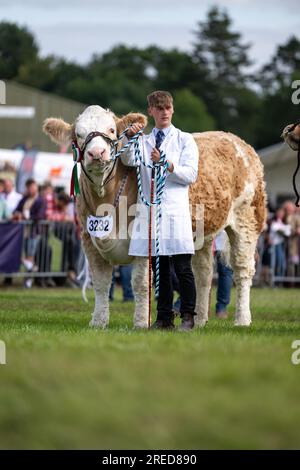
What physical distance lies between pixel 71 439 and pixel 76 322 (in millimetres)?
6924

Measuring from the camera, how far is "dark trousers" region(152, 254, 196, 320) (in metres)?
11.5

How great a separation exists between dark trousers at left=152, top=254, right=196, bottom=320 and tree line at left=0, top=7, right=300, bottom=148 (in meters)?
91.3

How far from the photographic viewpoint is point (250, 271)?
1356 cm

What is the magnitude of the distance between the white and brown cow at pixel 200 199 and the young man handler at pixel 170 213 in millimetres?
225

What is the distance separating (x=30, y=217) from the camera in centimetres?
2359

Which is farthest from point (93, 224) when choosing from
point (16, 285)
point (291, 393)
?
point (16, 285)

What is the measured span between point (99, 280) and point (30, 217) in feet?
38.0

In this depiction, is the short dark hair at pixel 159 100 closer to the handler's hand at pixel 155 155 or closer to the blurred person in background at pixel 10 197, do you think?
the handler's hand at pixel 155 155

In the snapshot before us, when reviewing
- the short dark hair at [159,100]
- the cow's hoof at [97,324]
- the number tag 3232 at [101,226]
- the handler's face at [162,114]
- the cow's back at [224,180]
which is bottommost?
the cow's hoof at [97,324]

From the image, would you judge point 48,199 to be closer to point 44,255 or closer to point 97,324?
point 44,255

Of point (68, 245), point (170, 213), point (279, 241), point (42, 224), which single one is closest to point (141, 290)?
point (170, 213)

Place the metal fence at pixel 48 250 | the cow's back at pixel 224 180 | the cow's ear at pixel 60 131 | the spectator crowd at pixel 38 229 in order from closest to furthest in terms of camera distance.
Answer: the cow's ear at pixel 60 131 → the cow's back at pixel 224 180 → the metal fence at pixel 48 250 → the spectator crowd at pixel 38 229

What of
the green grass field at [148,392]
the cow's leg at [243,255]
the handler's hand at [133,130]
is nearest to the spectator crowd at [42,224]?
the cow's leg at [243,255]

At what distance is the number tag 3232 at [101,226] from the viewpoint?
39.0 ft
